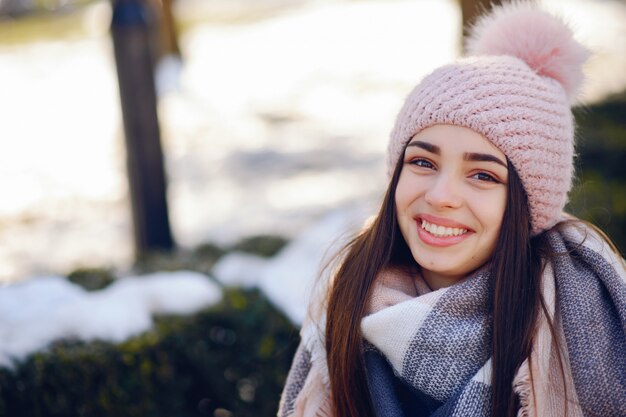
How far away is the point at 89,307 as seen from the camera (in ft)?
10.1

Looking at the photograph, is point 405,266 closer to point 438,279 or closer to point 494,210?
point 438,279

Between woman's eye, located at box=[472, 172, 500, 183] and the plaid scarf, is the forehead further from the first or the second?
the plaid scarf

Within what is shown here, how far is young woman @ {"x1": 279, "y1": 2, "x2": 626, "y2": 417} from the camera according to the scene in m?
2.06

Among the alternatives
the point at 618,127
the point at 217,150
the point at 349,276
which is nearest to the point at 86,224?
the point at 217,150

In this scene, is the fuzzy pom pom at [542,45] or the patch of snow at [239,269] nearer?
the fuzzy pom pom at [542,45]

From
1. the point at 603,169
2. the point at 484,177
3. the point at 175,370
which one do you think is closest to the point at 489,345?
the point at 484,177

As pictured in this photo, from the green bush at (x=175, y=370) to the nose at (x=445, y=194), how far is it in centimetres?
111

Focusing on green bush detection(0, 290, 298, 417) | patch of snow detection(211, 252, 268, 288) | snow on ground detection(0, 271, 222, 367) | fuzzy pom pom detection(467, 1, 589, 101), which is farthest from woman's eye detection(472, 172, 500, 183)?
patch of snow detection(211, 252, 268, 288)

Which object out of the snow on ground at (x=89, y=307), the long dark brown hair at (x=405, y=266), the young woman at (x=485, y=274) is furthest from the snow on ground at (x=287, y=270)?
the young woman at (x=485, y=274)

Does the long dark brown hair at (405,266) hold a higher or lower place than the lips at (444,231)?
lower

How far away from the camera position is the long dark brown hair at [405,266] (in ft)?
6.73

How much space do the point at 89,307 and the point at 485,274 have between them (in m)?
1.58

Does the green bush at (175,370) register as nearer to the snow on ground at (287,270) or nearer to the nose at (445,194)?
the snow on ground at (287,270)

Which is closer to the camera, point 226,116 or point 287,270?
point 287,270
